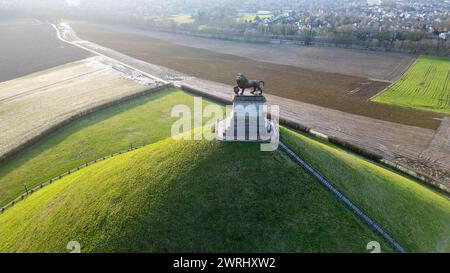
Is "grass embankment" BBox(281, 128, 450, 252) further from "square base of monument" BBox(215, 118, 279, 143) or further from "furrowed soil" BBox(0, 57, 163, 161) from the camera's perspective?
"furrowed soil" BBox(0, 57, 163, 161)

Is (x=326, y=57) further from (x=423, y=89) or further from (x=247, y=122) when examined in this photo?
(x=247, y=122)

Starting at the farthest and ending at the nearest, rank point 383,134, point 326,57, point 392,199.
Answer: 1. point 326,57
2. point 383,134
3. point 392,199

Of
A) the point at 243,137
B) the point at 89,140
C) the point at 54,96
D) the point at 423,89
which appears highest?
the point at 423,89

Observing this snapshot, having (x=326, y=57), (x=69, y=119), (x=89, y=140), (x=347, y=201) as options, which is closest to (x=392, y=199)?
(x=347, y=201)

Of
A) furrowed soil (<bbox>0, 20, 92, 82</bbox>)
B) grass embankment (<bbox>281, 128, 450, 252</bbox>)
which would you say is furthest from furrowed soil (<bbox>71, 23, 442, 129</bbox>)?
grass embankment (<bbox>281, 128, 450, 252</bbox>)

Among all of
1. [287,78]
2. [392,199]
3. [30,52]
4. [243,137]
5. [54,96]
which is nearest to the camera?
[243,137]

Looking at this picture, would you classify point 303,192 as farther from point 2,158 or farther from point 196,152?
point 2,158
